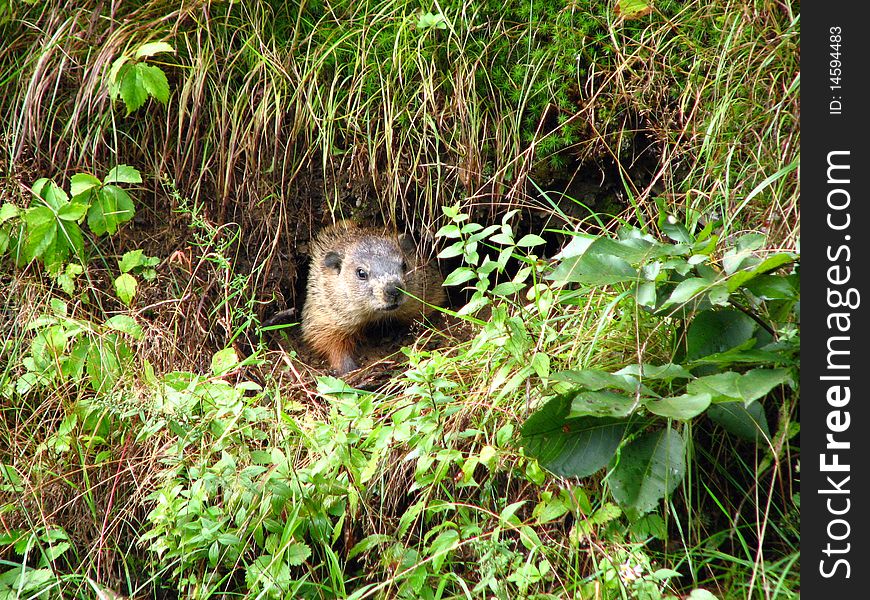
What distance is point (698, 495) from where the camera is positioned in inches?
109

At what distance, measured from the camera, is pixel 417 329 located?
505cm

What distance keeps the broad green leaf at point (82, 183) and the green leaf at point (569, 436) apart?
8.52 ft

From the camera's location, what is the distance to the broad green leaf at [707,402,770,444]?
2.64 m

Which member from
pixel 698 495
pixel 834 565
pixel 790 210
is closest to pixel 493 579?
pixel 698 495

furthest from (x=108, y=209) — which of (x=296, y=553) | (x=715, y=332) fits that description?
(x=715, y=332)

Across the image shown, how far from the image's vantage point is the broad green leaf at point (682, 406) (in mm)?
2465

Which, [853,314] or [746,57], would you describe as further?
[746,57]

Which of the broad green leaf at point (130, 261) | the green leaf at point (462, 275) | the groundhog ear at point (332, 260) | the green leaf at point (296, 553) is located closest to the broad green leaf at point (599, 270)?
the green leaf at point (462, 275)

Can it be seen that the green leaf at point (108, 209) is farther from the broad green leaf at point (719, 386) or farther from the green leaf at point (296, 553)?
the broad green leaf at point (719, 386)

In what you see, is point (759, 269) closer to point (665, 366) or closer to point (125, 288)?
point (665, 366)

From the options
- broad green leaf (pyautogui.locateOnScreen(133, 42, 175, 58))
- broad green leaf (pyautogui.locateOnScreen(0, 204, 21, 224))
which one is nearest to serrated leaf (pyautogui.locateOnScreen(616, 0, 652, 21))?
broad green leaf (pyautogui.locateOnScreen(133, 42, 175, 58))

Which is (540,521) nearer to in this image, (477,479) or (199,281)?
(477,479)

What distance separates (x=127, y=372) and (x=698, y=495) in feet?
8.49

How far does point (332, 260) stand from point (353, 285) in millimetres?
226
